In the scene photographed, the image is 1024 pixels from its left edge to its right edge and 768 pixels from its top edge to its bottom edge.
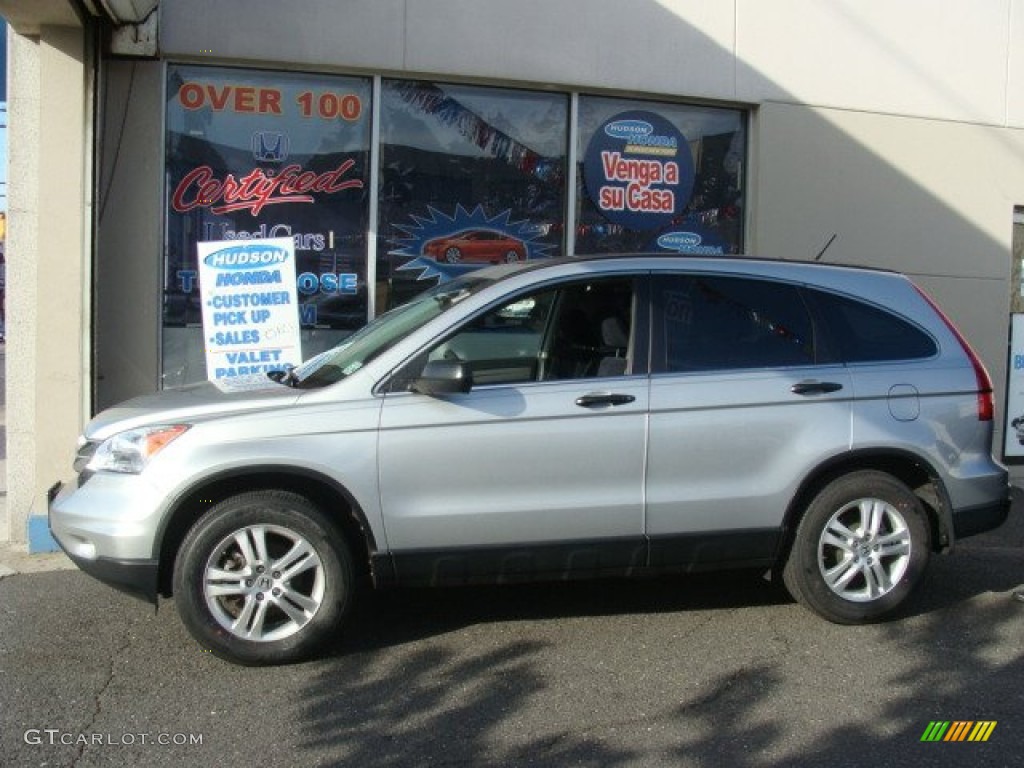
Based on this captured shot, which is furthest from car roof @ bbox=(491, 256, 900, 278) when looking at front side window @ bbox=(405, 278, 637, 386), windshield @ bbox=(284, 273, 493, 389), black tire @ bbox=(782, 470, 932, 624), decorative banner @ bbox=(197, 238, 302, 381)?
decorative banner @ bbox=(197, 238, 302, 381)

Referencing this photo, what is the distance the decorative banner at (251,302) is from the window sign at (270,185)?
1.63 ft

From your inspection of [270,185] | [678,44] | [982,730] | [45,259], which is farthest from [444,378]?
[678,44]

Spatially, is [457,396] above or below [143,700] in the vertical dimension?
above

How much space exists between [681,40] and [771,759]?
21.0 ft

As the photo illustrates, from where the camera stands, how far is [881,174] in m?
9.41

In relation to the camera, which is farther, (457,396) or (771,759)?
(457,396)

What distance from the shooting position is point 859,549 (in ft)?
17.6

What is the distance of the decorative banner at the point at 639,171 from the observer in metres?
8.88

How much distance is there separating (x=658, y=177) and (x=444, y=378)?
4891mm

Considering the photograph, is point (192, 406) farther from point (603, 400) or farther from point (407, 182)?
point (407, 182)

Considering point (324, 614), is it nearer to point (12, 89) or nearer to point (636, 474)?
point (636, 474)

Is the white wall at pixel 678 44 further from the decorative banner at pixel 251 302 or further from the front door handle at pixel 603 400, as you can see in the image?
the front door handle at pixel 603 400

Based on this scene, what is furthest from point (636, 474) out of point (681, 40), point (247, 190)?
point (681, 40)

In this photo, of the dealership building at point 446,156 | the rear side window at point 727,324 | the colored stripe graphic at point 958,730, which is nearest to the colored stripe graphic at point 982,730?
the colored stripe graphic at point 958,730
